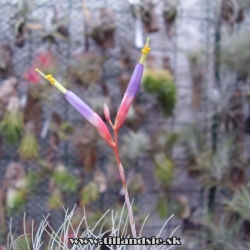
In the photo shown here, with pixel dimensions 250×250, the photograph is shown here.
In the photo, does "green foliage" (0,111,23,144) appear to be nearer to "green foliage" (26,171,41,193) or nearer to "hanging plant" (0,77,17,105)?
"hanging plant" (0,77,17,105)

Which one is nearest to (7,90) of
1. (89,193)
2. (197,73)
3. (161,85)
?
(89,193)

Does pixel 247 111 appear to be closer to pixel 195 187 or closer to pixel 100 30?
pixel 195 187

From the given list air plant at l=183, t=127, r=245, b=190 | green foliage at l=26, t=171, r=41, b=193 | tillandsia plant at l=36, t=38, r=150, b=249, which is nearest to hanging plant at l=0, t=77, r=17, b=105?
green foliage at l=26, t=171, r=41, b=193

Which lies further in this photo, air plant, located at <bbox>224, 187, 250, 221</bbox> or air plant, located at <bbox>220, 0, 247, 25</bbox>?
air plant, located at <bbox>220, 0, 247, 25</bbox>

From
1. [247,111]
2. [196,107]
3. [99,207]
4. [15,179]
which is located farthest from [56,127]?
[247,111]

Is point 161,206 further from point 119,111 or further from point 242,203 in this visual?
point 119,111
